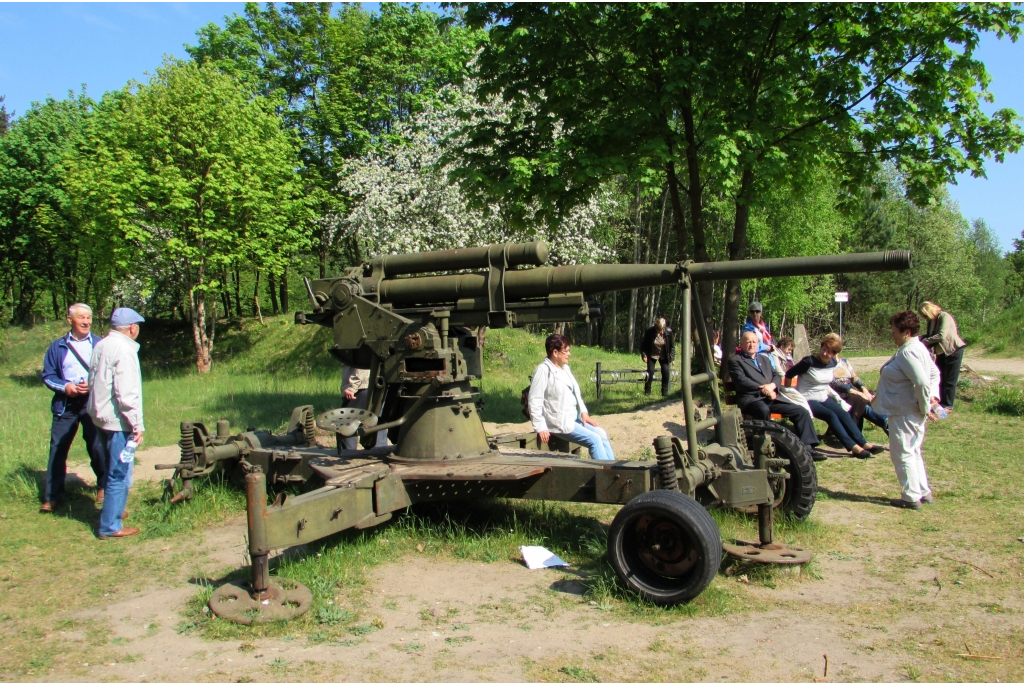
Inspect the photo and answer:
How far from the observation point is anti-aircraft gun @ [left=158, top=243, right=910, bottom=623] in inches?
201

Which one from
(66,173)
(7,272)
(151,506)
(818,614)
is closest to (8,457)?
(151,506)

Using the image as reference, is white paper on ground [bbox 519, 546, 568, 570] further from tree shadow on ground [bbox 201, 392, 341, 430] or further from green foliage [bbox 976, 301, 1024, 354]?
green foliage [bbox 976, 301, 1024, 354]

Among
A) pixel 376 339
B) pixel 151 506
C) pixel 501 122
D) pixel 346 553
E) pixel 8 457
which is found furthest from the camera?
pixel 501 122

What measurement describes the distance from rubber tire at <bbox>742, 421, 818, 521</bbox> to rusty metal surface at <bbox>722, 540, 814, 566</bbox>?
37.3 inches

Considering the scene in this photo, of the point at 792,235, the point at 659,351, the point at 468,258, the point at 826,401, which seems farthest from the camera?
the point at 792,235

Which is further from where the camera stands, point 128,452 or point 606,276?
point 128,452

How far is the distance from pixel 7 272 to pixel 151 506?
37.3 meters

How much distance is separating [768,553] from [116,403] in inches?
205

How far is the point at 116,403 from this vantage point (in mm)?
6762

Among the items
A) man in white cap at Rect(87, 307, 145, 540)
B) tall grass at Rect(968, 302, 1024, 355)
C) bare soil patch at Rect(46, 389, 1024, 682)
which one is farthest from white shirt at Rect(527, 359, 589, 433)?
tall grass at Rect(968, 302, 1024, 355)

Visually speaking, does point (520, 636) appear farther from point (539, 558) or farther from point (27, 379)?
point (27, 379)

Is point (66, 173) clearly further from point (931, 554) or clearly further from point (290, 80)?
point (931, 554)

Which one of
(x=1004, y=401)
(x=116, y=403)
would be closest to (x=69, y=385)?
(x=116, y=403)

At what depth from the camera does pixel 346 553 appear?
20.1 feet
